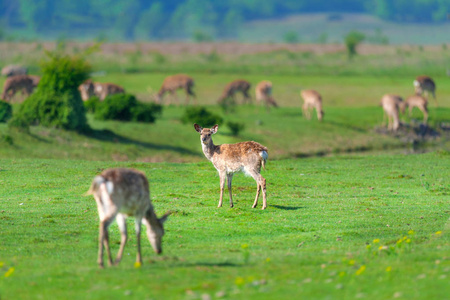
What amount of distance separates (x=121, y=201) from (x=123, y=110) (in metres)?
27.1

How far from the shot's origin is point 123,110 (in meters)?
38.5

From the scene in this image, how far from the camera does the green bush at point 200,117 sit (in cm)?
3784

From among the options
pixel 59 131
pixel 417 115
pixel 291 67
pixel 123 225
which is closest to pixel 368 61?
pixel 291 67

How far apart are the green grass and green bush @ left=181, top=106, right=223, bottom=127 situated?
10268mm

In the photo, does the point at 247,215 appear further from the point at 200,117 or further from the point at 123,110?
the point at 123,110

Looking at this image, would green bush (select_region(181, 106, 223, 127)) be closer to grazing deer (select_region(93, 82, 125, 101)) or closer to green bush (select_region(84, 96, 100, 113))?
green bush (select_region(84, 96, 100, 113))

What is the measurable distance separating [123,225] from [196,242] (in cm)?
335

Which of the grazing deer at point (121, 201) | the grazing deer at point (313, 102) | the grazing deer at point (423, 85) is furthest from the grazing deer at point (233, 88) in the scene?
the grazing deer at point (121, 201)

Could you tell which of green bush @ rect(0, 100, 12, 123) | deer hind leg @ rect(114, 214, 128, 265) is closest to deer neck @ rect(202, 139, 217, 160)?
deer hind leg @ rect(114, 214, 128, 265)

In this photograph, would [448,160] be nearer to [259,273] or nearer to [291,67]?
[259,273]

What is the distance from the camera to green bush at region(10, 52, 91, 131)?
109ft

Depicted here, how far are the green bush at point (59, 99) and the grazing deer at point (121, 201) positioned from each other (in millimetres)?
21338

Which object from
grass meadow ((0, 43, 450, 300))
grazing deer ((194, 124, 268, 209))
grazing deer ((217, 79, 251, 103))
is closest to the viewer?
grass meadow ((0, 43, 450, 300))

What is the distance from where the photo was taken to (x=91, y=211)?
18203mm
